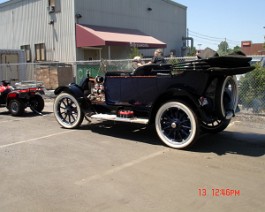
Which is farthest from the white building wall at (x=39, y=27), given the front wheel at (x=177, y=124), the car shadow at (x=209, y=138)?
the front wheel at (x=177, y=124)

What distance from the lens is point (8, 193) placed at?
435 cm

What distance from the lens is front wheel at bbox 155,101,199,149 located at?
587 centimetres

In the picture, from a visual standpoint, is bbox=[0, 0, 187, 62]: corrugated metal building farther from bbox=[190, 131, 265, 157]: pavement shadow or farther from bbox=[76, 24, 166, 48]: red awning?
bbox=[190, 131, 265, 157]: pavement shadow

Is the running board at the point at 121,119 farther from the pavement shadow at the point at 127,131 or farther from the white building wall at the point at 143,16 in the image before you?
the white building wall at the point at 143,16

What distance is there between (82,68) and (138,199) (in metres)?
10.9

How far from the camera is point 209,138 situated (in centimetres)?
689

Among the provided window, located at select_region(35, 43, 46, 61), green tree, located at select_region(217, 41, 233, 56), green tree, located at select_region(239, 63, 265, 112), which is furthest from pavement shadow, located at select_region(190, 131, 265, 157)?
window, located at select_region(35, 43, 46, 61)

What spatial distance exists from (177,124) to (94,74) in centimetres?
750

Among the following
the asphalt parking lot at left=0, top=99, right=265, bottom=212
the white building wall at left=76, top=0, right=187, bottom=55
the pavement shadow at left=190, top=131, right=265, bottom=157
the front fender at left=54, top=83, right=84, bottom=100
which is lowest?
the asphalt parking lot at left=0, top=99, right=265, bottom=212

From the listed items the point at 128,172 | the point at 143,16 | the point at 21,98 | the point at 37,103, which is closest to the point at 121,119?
the point at 128,172

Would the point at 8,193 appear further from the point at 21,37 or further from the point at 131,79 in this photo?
the point at 21,37

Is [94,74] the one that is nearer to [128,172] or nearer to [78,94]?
[78,94]

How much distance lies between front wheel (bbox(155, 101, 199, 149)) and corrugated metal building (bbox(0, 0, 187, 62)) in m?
14.3

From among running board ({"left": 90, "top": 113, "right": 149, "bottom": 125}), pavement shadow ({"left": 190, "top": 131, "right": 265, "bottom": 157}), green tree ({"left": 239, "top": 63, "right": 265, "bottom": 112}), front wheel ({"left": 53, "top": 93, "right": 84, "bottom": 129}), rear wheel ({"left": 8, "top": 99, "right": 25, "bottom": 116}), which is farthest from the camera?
rear wheel ({"left": 8, "top": 99, "right": 25, "bottom": 116})
